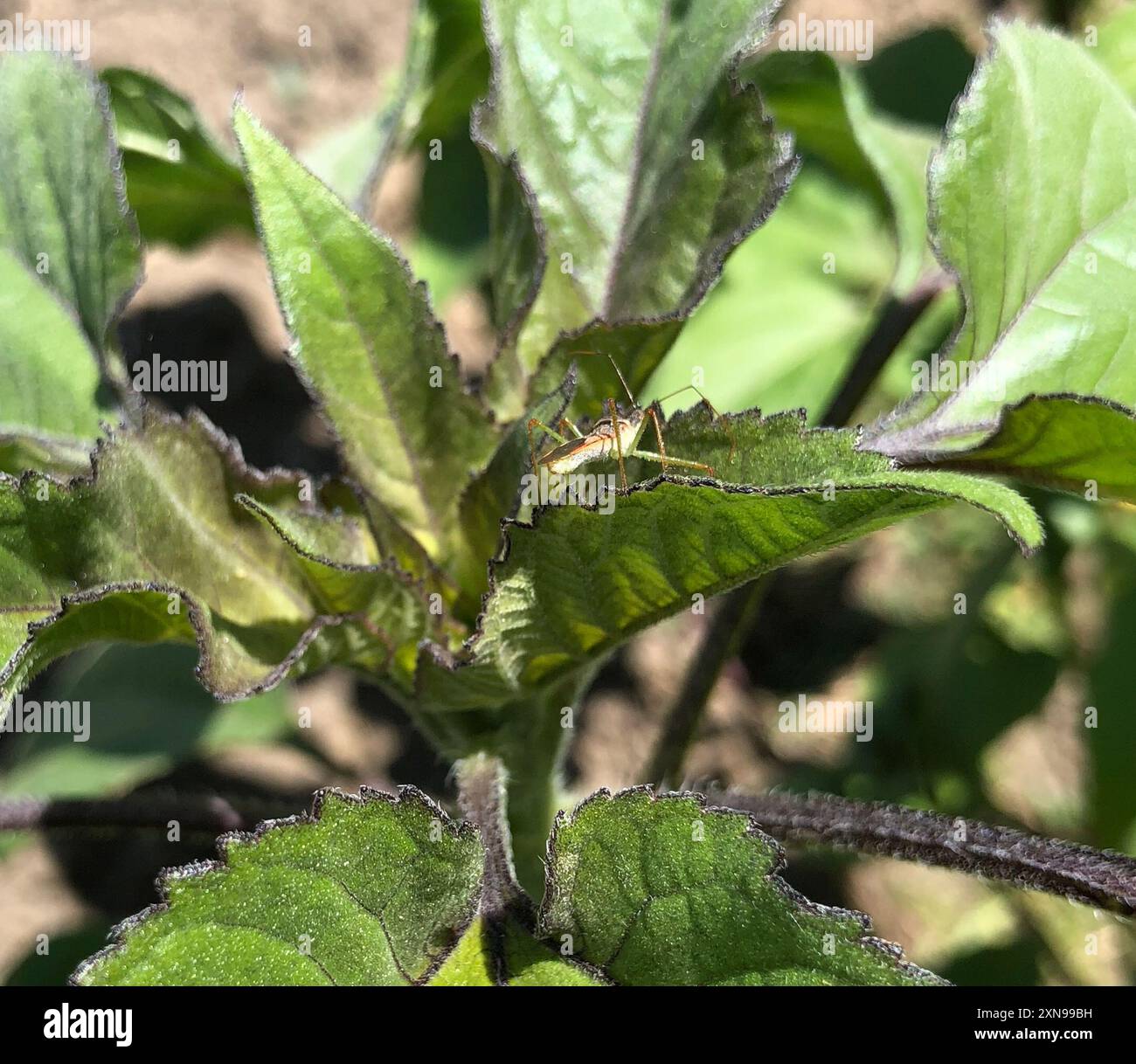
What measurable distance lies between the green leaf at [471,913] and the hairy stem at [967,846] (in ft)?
0.55

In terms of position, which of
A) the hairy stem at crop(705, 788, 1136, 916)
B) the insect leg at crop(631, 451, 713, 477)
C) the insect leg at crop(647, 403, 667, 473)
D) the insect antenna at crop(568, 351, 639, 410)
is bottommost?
the hairy stem at crop(705, 788, 1136, 916)

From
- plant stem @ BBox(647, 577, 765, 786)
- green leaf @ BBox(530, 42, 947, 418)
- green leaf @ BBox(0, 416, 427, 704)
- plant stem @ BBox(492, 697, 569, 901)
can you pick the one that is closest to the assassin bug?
green leaf @ BBox(0, 416, 427, 704)

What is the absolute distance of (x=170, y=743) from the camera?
2.19 m

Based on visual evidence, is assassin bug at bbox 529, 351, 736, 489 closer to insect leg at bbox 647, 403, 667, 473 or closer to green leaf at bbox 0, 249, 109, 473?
insect leg at bbox 647, 403, 667, 473

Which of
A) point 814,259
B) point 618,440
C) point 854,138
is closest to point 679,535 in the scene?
point 618,440

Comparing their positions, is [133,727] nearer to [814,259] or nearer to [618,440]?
[618,440]

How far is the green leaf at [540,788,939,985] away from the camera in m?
0.96

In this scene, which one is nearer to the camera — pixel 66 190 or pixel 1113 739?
pixel 66 190

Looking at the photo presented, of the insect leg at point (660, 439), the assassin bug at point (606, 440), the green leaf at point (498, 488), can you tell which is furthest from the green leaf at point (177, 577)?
the insect leg at point (660, 439)

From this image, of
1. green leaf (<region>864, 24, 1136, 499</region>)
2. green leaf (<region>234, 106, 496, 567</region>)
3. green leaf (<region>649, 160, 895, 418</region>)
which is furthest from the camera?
green leaf (<region>649, 160, 895, 418</region>)

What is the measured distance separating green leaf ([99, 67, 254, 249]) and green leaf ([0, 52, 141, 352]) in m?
0.14

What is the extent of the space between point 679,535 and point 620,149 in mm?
679

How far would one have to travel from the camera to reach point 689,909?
101 cm
